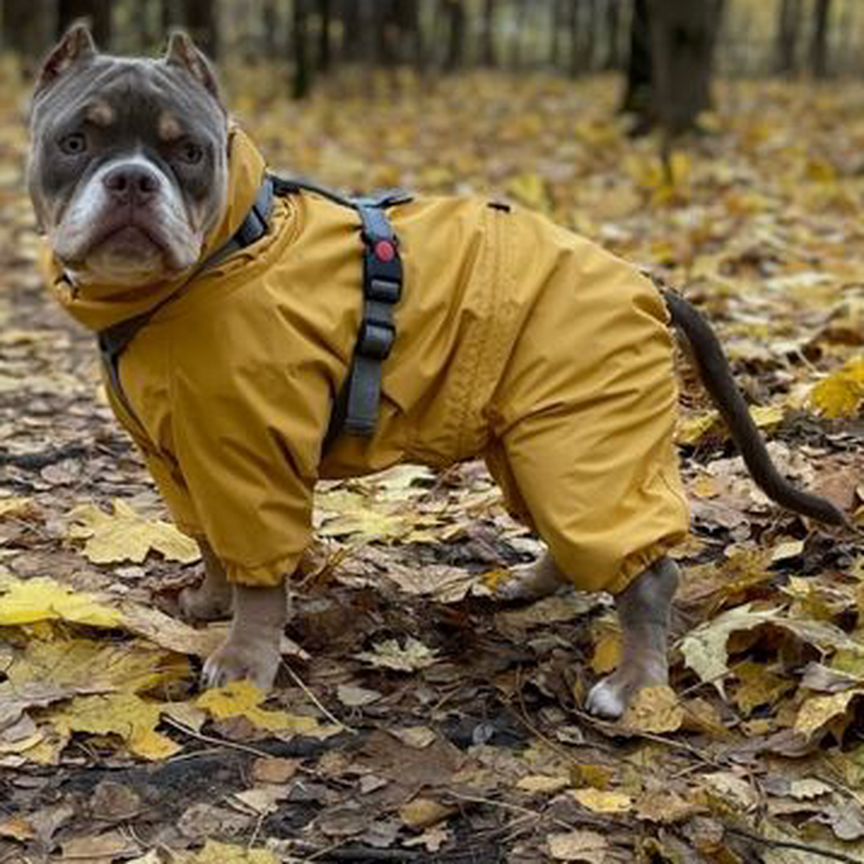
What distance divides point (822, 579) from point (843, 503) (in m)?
0.41

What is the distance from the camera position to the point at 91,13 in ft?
64.2

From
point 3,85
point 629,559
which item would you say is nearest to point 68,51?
point 629,559

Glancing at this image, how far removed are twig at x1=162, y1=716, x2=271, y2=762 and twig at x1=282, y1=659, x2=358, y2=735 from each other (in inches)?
8.3

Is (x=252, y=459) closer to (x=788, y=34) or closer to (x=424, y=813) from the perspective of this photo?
(x=424, y=813)

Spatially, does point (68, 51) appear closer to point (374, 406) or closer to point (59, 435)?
point (374, 406)

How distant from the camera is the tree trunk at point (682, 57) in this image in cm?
1324

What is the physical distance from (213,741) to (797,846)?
1252 mm

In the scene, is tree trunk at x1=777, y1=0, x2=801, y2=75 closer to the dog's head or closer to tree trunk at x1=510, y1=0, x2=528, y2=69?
tree trunk at x1=510, y1=0, x2=528, y2=69

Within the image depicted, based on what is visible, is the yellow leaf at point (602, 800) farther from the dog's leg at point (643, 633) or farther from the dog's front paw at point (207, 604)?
the dog's front paw at point (207, 604)

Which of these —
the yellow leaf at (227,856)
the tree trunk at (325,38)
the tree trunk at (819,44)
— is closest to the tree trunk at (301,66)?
the tree trunk at (325,38)

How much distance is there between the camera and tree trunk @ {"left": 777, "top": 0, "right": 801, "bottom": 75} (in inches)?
1134

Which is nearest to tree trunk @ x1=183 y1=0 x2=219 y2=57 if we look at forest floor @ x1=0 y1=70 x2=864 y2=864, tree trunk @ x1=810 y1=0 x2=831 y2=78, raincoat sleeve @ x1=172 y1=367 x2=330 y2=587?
tree trunk @ x1=810 y1=0 x2=831 y2=78

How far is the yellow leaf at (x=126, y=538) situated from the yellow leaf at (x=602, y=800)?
1.65m

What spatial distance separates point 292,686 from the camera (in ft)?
11.9
